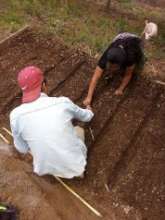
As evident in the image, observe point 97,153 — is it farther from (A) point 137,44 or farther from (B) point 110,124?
(A) point 137,44

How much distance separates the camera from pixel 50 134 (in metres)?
2.96

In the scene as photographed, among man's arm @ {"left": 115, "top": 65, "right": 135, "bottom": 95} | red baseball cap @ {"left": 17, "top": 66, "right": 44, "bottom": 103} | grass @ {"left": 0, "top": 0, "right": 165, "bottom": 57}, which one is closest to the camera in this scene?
red baseball cap @ {"left": 17, "top": 66, "right": 44, "bottom": 103}

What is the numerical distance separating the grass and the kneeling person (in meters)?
1.95

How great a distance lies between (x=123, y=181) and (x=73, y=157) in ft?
1.84

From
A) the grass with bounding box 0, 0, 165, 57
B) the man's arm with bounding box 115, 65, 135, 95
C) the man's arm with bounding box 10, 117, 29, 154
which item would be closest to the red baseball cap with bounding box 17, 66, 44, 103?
the man's arm with bounding box 10, 117, 29, 154

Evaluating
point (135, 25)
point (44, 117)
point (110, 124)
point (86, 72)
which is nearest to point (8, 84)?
point (86, 72)

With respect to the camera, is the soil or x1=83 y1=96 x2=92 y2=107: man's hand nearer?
the soil

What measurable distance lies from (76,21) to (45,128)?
2787mm

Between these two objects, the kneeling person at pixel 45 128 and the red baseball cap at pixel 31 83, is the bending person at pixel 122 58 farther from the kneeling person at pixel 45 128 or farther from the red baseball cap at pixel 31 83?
the red baseball cap at pixel 31 83

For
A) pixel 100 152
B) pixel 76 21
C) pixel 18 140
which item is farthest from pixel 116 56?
pixel 76 21

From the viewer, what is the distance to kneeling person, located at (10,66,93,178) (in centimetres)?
290

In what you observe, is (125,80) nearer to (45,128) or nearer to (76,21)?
(45,128)

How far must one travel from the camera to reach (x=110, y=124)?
391 cm

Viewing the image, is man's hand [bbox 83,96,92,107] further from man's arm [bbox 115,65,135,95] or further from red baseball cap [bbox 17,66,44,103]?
red baseball cap [bbox 17,66,44,103]
